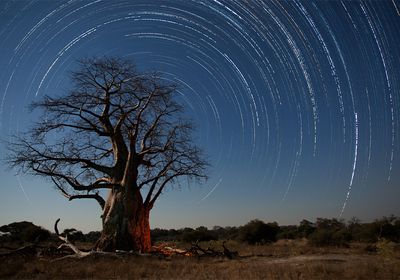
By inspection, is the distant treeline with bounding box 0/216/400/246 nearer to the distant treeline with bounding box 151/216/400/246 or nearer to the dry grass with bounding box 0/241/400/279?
the distant treeline with bounding box 151/216/400/246

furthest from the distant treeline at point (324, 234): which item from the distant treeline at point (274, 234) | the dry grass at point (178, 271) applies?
the dry grass at point (178, 271)

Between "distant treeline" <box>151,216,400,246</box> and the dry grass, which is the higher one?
"distant treeline" <box>151,216,400,246</box>

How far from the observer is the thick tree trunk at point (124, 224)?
12992 mm

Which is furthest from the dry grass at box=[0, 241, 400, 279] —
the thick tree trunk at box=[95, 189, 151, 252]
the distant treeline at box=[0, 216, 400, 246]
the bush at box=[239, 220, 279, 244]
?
the bush at box=[239, 220, 279, 244]

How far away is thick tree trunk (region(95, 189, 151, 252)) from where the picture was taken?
13.0 meters

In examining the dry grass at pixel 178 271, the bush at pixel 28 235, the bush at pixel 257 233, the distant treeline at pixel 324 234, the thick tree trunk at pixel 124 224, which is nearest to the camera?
the dry grass at pixel 178 271

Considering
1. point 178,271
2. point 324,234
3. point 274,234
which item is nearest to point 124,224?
point 178,271

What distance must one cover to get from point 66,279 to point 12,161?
707cm

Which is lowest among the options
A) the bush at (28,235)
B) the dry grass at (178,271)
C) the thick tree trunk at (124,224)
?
the dry grass at (178,271)

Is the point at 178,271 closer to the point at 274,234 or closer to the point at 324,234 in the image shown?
the point at 324,234

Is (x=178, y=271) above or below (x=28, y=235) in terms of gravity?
below

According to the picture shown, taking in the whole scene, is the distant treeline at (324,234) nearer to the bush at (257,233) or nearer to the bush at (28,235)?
the bush at (257,233)

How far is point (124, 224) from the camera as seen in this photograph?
13.2 m

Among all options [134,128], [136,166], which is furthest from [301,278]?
[134,128]
